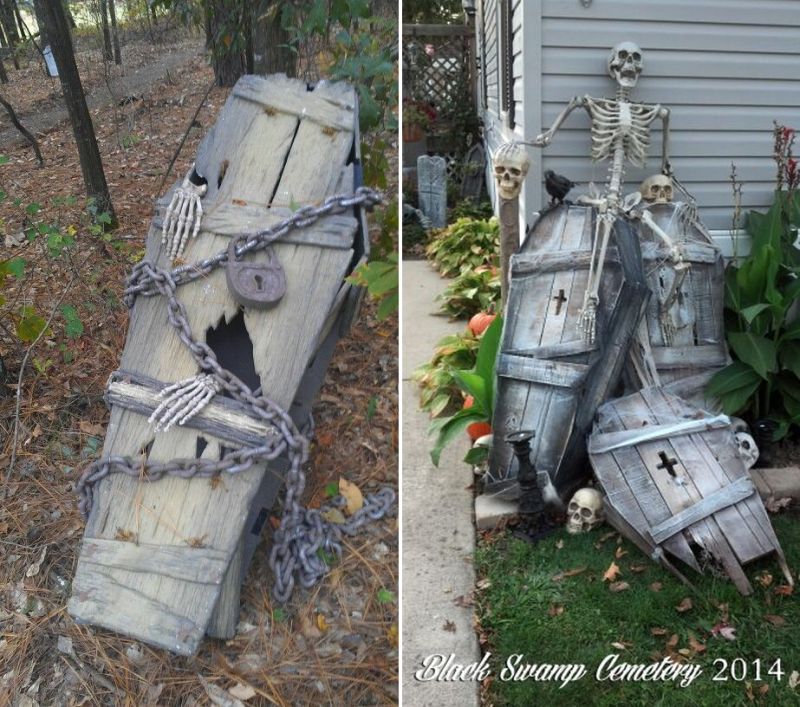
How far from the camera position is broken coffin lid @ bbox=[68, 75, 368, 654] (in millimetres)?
1682

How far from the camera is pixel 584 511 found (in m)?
3.02

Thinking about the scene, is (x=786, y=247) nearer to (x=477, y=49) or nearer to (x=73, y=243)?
(x=73, y=243)

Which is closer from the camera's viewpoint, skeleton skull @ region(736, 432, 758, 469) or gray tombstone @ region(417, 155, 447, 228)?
skeleton skull @ region(736, 432, 758, 469)

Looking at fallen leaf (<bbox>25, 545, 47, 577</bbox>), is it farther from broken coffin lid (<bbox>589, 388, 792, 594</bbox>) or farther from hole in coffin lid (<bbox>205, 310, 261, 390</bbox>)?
broken coffin lid (<bbox>589, 388, 792, 594</bbox>)

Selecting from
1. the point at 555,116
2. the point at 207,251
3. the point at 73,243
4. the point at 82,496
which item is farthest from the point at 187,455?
the point at 555,116

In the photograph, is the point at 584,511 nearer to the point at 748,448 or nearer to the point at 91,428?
the point at 748,448

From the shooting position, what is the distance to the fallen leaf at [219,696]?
1609mm

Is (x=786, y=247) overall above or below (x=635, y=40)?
below

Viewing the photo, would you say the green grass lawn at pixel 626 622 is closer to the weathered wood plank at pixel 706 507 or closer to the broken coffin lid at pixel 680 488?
the broken coffin lid at pixel 680 488

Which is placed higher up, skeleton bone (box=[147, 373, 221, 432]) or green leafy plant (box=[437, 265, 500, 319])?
skeleton bone (box=[147, 373, 221, 432])

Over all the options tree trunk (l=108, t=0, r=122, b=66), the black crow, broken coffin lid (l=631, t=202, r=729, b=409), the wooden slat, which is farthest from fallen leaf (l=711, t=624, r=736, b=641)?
tree trunk (l=108, t=0, r=122, b=66)

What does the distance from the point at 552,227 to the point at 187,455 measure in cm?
193

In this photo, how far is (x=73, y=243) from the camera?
2033mm

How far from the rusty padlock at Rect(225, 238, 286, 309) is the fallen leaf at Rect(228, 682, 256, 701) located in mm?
760
